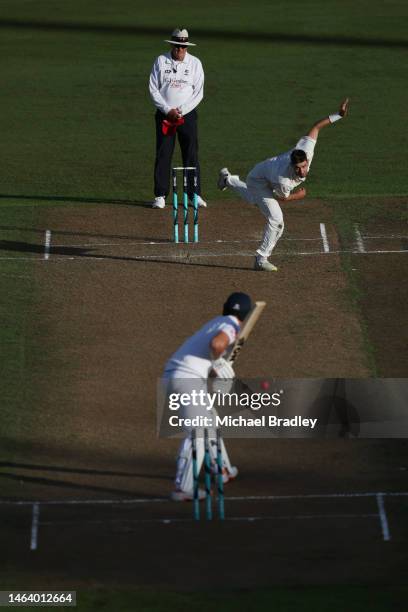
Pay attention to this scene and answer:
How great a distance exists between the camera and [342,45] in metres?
32.8

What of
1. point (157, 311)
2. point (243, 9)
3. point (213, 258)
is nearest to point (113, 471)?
point (157, 311)

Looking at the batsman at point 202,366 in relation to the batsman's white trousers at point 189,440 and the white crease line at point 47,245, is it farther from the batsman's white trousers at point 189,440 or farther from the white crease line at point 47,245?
the white crease line at point 47,245

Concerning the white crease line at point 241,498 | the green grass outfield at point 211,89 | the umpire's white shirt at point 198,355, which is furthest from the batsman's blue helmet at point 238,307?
the green grass outfield at point 211,89

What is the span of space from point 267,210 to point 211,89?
11.2 meters

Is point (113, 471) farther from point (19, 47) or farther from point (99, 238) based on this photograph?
point (19, 47)

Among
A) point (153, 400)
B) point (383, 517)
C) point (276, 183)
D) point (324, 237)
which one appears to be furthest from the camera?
point (324, 237)

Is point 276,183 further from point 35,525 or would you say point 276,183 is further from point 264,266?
point 35,525

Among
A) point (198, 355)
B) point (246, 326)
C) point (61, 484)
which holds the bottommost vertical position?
point (61, 484)

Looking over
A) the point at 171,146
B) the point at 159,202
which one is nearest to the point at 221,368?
the point at 171,146

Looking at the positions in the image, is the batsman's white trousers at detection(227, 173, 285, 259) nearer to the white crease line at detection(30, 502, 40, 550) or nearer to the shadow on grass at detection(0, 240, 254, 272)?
the shadow on grass at detection(0, 240, 254, 272)

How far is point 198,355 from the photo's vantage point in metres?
13.6

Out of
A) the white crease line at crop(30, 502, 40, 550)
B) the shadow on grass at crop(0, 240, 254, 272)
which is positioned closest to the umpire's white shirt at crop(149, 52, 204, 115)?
the shadow on grass at crop(0, 240, 254, 272)

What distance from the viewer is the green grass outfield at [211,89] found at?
79.0 feet

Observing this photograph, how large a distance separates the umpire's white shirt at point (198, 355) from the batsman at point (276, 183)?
5.03m
